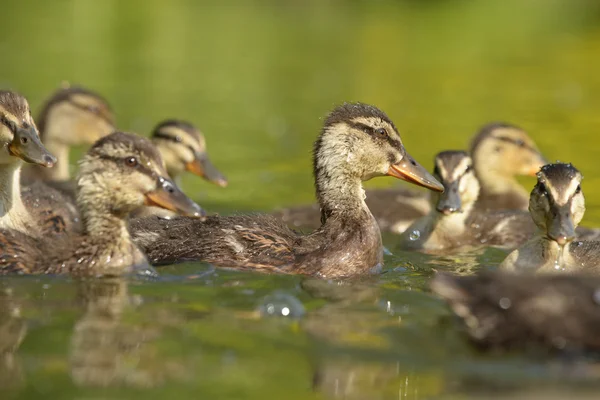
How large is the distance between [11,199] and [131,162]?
4.88 feet

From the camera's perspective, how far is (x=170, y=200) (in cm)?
797

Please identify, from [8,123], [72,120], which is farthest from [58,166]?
[8,123]

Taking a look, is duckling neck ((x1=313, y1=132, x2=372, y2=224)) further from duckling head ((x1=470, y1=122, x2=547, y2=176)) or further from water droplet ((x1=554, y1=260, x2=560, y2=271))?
duckling head ((x1=470, y1=122, x2=547, y2=176))

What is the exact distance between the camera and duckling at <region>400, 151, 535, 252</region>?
10.3 meters

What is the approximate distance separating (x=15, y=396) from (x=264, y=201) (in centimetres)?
694

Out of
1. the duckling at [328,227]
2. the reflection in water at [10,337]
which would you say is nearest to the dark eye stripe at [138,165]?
the duckling at [328,227]

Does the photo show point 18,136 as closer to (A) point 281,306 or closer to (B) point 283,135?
(A) point 281,306

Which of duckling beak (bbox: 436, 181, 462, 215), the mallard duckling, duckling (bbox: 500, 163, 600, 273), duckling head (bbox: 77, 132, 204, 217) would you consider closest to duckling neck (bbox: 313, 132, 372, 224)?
duckling head (bbox: 77, 132, 204, 217)

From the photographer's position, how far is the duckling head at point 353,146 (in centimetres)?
873

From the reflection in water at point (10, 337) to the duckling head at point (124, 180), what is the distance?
0.99 m

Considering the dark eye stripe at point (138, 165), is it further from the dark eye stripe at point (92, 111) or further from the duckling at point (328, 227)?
the dark eye stripe at point (92, 111)

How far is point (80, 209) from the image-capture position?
8.01m

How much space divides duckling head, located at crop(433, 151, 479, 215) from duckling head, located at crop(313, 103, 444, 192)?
134cm

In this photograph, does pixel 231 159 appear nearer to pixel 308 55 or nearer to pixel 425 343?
pixel 425 343
